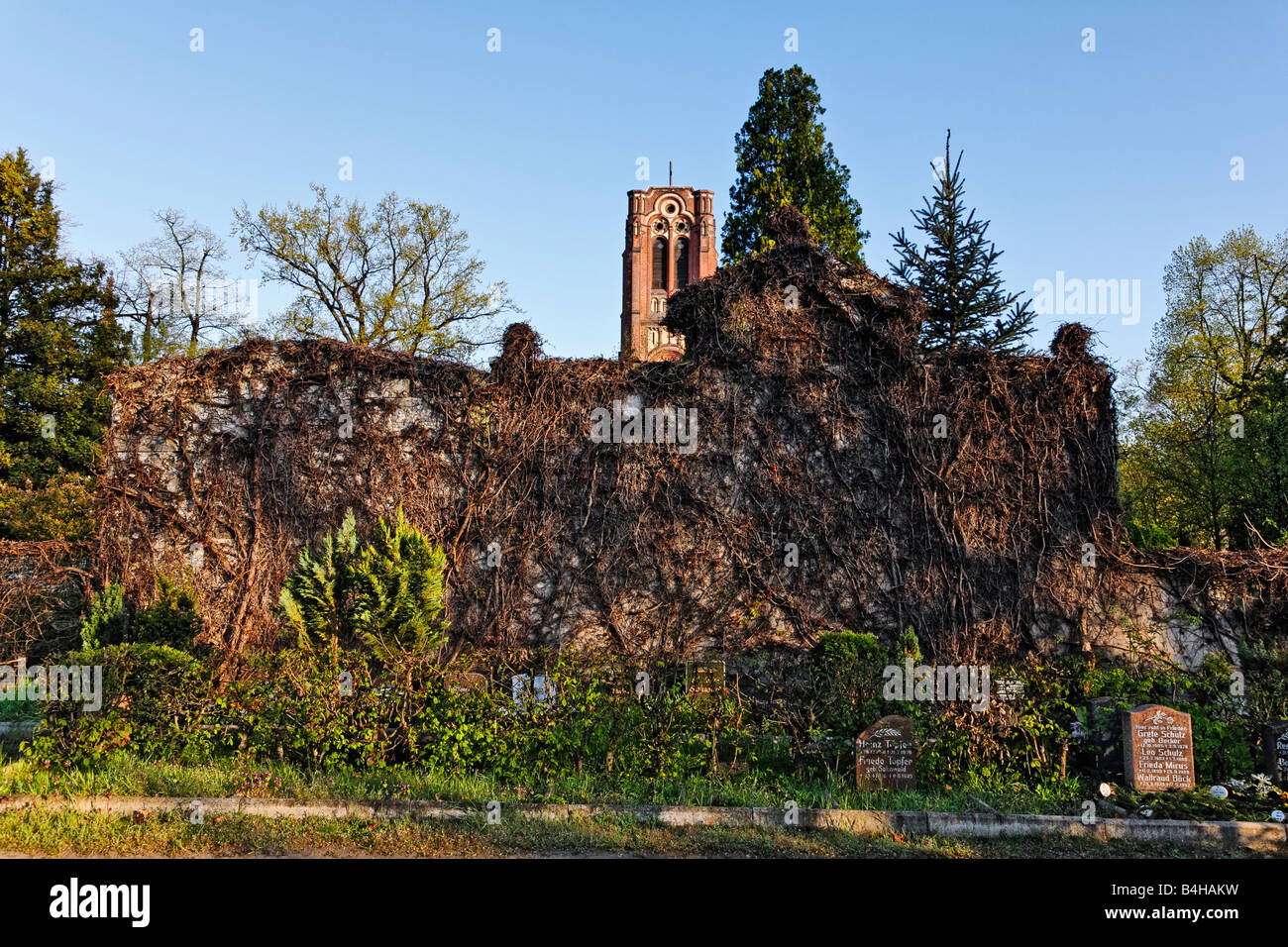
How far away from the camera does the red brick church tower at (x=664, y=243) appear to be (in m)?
47.4

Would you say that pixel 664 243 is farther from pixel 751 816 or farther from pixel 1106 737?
pixel 751 816

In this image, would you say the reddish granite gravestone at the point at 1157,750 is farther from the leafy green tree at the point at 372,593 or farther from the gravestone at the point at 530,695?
the leafy green tree at the point at 372,593

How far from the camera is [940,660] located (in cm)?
870

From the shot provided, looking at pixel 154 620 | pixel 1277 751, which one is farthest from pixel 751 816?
pixel 154 620

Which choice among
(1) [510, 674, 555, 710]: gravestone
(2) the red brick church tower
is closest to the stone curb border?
(1) [510, 674, 555, 710]: gravestone

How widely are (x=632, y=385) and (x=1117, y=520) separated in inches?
268

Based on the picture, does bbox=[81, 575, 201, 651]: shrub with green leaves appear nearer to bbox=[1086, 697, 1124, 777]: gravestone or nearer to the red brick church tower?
bbox=[1086, 697, 1124, 777]: gravestone

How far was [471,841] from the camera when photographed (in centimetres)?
622

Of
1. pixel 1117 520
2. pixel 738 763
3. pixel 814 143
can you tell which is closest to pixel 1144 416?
pixel 814 143

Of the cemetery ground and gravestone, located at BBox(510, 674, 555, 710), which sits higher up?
gravestone, located at BBox(510, 674, 555, 710)

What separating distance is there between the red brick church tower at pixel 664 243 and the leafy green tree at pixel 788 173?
23458 millimetres

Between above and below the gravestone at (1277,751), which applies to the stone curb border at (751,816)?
below

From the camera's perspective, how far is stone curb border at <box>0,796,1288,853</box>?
21.8ft

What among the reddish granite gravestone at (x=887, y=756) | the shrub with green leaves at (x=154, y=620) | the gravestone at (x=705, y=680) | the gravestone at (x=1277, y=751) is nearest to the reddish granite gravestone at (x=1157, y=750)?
the gravestone at (x=1277, y=751)
